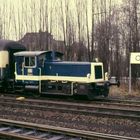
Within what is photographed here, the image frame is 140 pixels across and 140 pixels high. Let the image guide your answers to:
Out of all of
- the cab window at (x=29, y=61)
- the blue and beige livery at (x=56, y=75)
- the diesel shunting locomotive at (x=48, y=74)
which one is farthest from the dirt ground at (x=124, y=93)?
the cab window at (x=29, y=61)

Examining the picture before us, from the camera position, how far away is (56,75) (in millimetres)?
21656

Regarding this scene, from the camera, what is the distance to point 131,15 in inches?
1259

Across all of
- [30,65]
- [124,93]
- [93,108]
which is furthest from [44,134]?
[124,93]

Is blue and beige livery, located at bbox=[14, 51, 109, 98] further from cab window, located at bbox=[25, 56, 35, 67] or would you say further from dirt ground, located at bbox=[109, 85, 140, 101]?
dirt ground, located at bbox=[109, 85, 140, 101]

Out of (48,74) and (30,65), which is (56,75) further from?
(30,65)

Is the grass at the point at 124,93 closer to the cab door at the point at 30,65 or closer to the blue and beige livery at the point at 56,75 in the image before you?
the blue and beige livery at the point at 56,75

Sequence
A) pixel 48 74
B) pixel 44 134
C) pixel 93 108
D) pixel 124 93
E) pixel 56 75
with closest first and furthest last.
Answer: pixel 44 134, pixel 93 108, pixel 56 75, pixel 48 74, pixel 124 93

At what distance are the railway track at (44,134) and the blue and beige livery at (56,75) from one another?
8878 mm

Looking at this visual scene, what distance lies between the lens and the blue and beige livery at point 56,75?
20.5 m

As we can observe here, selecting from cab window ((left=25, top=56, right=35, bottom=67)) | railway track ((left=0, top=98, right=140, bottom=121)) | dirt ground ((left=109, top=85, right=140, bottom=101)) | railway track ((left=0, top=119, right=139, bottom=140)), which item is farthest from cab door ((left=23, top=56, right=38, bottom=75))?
railway track ((left=0, top=119, right=139, bottom=140))

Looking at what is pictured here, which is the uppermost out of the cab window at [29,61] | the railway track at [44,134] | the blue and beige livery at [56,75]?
the cab window at [29,61]

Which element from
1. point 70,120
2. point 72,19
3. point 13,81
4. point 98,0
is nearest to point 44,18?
point 72,19

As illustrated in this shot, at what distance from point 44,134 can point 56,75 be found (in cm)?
1101

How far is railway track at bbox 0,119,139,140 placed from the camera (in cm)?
1000
